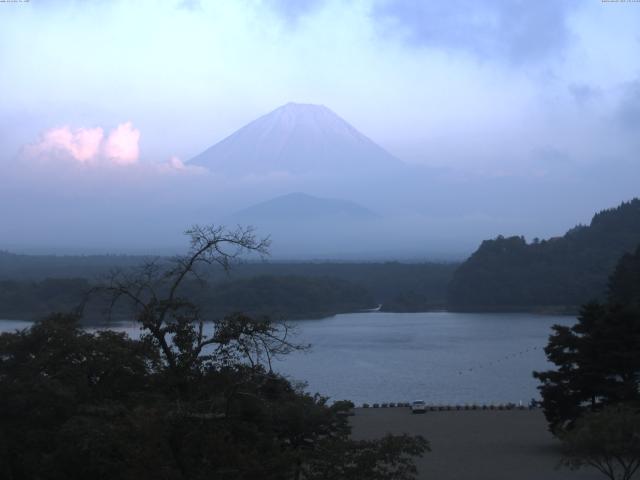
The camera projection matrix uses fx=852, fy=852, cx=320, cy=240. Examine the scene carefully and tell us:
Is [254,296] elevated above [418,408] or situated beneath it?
elevated above

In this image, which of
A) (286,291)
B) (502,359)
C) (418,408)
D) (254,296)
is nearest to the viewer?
(418,408)

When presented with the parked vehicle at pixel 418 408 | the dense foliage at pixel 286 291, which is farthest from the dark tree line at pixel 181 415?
the dense foliage at pixel 286 291

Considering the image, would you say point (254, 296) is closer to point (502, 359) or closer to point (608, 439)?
point (502, 359)

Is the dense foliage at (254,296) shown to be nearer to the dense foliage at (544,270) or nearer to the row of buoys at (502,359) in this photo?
the dense foliage at (544,270)

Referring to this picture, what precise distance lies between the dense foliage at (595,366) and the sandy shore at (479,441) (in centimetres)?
61

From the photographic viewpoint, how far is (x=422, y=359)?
2525cm

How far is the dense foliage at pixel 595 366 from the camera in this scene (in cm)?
1014

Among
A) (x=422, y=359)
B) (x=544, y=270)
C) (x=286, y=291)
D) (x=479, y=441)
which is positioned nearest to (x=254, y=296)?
(x=286, y=291)

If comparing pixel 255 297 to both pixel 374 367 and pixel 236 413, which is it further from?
pixel 236 413

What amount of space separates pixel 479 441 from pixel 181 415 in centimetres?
810

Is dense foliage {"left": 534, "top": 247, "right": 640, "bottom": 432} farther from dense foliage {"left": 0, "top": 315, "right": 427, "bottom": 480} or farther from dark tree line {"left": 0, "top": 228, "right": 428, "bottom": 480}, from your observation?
dark tree line {"left": 0, "top": 228, "right": 428, "bottom": 480}

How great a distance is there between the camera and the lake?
1880 centimetres

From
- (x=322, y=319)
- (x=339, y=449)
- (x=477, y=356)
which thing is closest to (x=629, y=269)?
(x=477, y=356)

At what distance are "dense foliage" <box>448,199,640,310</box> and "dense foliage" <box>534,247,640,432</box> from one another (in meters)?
33.8
